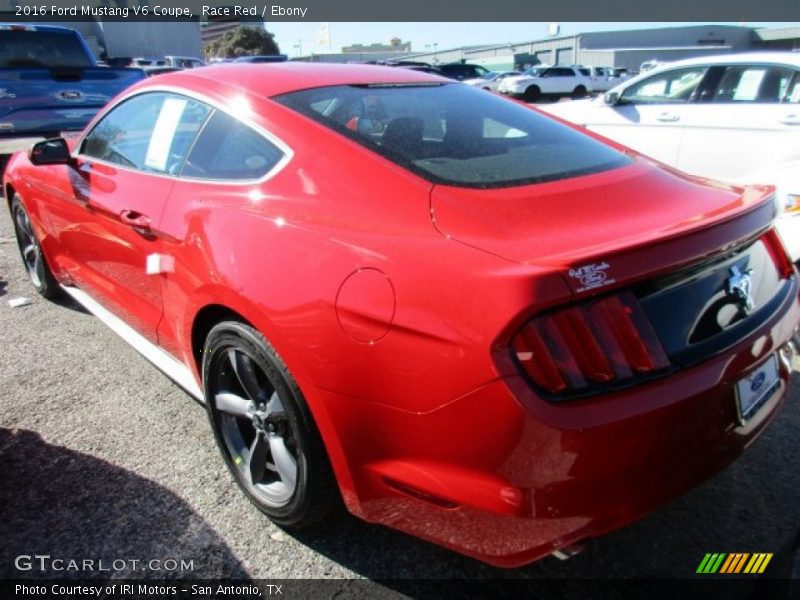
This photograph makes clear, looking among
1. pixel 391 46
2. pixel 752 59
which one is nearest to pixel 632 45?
pixel 391 46

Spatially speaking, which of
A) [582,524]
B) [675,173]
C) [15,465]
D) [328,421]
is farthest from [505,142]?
[15,465]

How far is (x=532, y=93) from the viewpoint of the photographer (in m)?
30.4

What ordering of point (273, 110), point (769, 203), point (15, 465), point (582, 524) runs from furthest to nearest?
1. point (15, 465)
2. point (273, 110)
3. point (769, 203)
4. point (582, 524)

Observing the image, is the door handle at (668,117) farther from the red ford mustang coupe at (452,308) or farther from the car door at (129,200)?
the car door at (129,200)

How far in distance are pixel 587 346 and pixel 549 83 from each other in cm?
3187

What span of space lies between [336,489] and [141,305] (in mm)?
1389

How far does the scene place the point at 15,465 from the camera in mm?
2744

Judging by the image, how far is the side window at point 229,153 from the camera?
2.26 m

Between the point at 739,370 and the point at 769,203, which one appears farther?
the point at 769,203

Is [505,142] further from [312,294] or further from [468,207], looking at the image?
[312,294]

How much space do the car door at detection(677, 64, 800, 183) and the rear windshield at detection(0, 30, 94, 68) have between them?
27.2ft

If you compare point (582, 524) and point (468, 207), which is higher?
point (468, 207)

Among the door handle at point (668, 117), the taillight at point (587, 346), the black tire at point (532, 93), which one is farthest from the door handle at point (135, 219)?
the black tire at point (532, 93)

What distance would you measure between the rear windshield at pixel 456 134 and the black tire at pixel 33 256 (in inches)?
112
